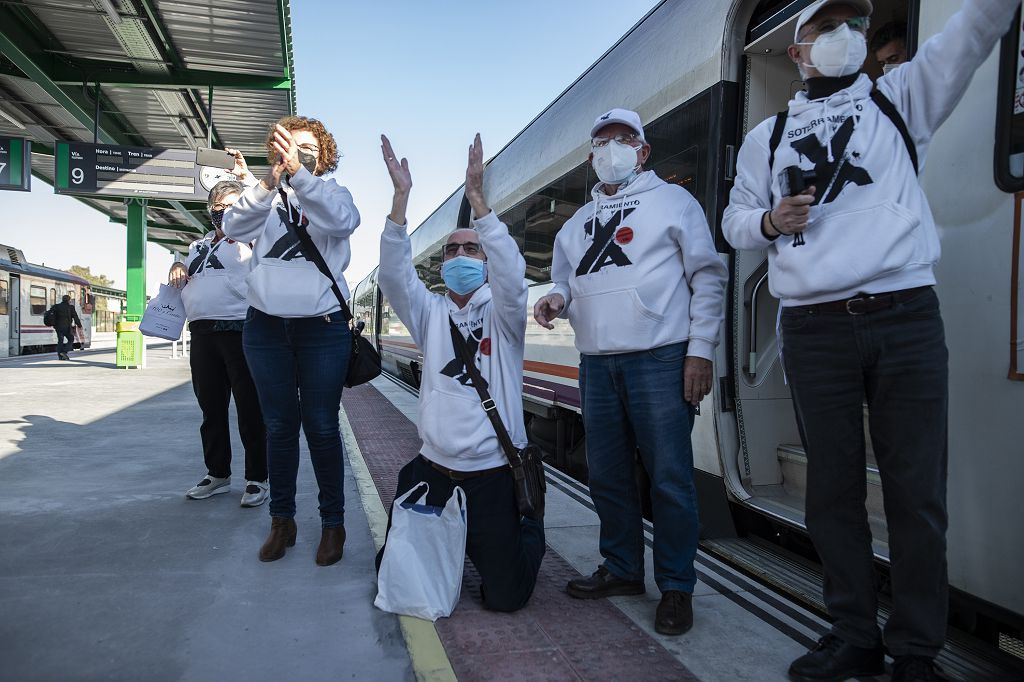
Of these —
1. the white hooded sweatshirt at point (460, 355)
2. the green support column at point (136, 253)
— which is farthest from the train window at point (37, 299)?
the white hooded sweatshirt at point (460, 355)

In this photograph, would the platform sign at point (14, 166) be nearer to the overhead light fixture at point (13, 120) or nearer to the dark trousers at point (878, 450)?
the overhead light fixture at point (13, 120)

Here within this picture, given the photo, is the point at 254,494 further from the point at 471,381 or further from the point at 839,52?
the point at 839,52

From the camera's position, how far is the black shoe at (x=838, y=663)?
1.96 meters

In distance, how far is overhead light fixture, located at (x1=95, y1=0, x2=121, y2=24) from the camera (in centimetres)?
845

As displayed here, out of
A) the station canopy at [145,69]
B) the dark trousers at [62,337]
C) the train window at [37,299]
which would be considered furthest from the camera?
the train window at [37,299]

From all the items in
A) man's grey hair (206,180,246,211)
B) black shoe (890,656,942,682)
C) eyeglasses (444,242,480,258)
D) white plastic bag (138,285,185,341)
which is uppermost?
man's grey hair (206,180,246,211)

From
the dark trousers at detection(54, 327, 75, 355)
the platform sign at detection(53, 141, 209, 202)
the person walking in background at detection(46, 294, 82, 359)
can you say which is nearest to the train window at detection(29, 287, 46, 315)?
the person walking in background at detection(46, 294, 82, 359)

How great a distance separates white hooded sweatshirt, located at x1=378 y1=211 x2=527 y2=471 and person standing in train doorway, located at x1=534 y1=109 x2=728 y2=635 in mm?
179

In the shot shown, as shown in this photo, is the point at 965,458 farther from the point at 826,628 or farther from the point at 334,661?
the point at 334,661

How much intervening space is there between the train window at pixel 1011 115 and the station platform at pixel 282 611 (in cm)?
157

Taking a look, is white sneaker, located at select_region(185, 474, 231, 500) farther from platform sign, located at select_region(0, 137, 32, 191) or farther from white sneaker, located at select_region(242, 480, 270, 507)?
platform sign, located at select_region(0, 137, 32, 191)

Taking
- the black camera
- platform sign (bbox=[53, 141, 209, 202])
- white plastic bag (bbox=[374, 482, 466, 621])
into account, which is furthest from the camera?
platform sign (bbox=[53, 141, 209, 202])

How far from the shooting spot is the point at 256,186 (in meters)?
2.88

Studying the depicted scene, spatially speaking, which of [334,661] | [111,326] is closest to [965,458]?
[334,661]
